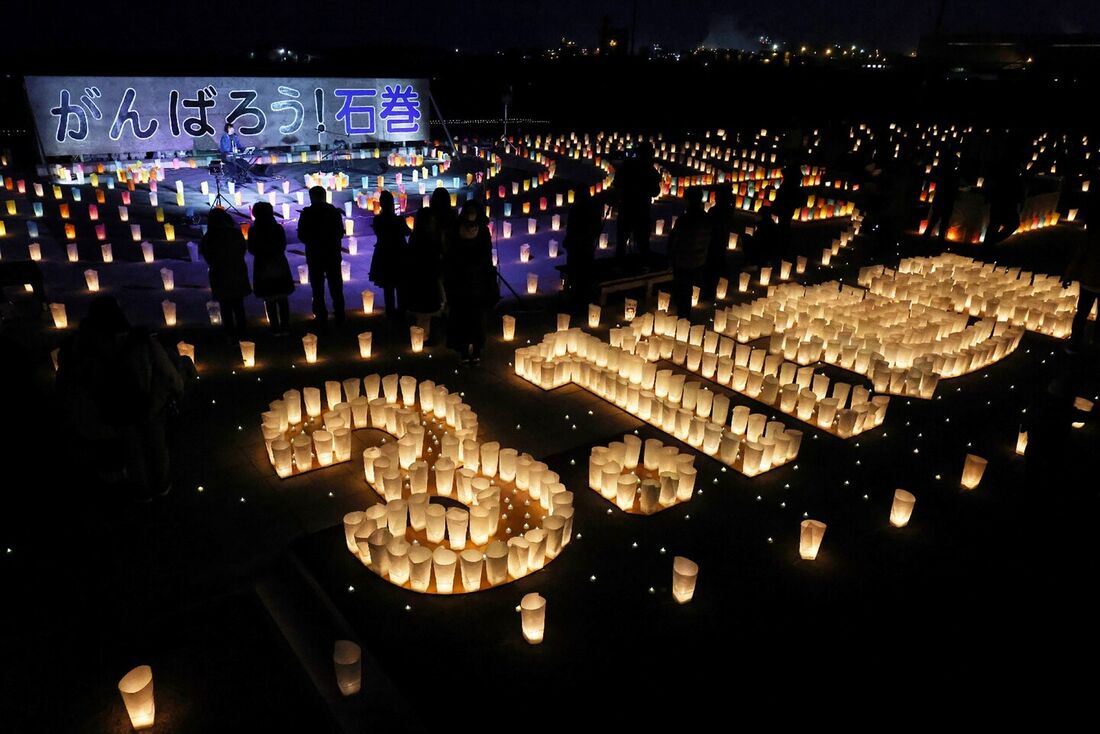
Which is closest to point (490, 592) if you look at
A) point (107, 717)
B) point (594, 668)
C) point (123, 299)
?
point (594, 668)

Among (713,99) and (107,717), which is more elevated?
(713,99)

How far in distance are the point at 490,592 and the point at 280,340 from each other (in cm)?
411

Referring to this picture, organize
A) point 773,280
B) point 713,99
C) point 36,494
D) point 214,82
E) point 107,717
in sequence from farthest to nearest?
point 713,99 < point 214,82 < point 773,280 < point 36,494 < point 107,717

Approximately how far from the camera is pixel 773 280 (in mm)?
9281

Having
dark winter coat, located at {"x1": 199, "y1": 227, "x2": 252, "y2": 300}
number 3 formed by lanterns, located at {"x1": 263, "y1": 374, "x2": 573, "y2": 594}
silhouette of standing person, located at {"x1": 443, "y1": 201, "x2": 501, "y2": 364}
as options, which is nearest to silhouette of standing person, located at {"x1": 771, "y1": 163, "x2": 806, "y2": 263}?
silhouette of standing person, located at {"x1": 443, "y1": 201, "x2": 501, "y2": 364}

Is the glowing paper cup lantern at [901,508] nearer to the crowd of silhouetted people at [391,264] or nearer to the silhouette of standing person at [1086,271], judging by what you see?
the crowd of silhouetted people at [391,264]

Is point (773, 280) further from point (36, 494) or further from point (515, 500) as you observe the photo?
point (36, 494)

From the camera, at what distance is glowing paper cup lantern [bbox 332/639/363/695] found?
2914 mm

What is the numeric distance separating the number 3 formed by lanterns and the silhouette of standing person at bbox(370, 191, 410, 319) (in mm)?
1521

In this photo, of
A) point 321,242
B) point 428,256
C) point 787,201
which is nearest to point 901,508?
point 428,256

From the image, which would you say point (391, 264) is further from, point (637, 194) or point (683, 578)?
point (683, 578)

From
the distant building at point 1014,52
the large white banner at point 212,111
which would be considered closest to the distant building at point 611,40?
the distant building at point 1014,52

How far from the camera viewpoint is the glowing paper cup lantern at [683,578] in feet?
11.6

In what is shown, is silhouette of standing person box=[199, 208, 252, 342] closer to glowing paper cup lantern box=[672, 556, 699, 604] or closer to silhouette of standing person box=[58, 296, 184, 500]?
silhouette of standing person box=[58, 296, 184, 500]
